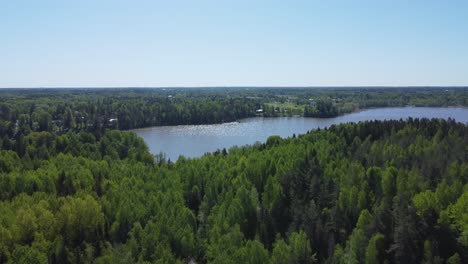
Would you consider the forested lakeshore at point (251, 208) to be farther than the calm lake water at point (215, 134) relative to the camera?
No

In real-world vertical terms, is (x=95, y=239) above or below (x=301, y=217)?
below

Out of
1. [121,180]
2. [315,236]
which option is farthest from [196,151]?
[315,236]

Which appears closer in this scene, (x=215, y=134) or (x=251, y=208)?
(x=251, y=208)

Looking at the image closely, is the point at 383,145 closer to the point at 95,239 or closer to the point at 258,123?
the point at 95,239

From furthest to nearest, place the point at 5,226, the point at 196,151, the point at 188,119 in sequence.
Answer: the point at 188,119
the point at 196,151
the point at 5,226

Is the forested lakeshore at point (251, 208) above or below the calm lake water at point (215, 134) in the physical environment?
above

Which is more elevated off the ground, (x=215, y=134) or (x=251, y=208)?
(x=251, y=208)

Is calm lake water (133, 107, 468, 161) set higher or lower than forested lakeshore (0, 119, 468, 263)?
lower

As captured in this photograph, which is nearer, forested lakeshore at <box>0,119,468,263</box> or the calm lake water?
forested lakeshore at <box>0,119,468,263</box>
